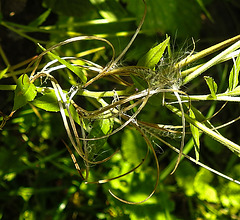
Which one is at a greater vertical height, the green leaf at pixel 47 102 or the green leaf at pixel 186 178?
the green leaf at pixel 47 102

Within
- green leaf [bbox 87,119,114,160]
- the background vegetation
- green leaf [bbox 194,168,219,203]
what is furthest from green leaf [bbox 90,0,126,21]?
green leaf [bbox 194,168,219,203]

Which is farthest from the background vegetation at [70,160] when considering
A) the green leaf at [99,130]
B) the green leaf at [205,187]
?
the green leaf at [99,130]

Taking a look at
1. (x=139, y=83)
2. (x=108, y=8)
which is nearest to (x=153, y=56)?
(x=139, y=83)

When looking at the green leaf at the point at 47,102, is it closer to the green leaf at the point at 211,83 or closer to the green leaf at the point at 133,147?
the green leaf at the point at 211,83

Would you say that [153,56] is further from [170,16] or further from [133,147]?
[170,16]

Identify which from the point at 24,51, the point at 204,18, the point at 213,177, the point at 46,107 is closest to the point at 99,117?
the point at 46,107

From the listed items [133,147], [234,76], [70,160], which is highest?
[234,76]
